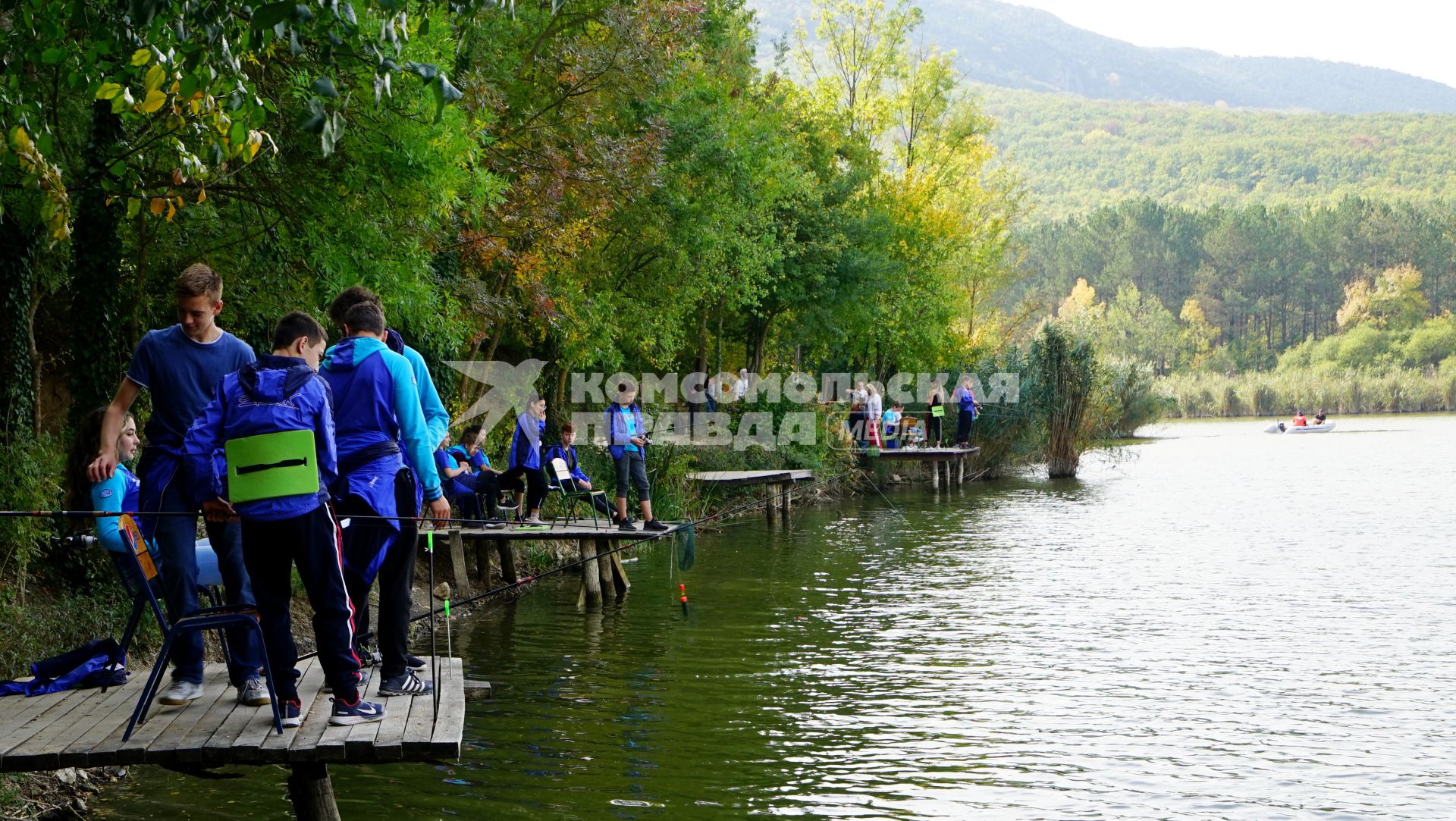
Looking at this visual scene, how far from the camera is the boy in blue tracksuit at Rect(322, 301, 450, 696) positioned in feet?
20.5

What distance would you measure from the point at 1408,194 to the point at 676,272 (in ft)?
413

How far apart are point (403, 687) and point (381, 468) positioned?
3.19ft

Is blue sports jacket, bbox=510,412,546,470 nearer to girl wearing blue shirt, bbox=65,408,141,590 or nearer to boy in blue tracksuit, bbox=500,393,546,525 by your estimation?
boy in blue tracksuit, bbox=500,393,546,525

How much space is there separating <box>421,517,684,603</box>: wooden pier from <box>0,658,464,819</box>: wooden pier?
21.5 feet

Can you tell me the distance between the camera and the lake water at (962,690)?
25.8ft

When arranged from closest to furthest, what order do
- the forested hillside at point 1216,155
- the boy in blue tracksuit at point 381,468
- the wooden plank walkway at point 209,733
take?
the wooden plank walkway at point 209,733, the boy in blue tracksuit at point 381,468, the forested hillside at point 1216,155

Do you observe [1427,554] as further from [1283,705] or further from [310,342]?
[310,342]

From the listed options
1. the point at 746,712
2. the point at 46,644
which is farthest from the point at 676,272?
the point at 46,644

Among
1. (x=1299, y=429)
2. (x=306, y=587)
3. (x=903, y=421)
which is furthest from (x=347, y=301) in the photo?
(x=1299, y=429)

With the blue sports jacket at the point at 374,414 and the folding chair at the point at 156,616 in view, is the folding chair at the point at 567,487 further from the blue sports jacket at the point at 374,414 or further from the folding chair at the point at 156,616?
the blue sports jacket at the point at 374,414

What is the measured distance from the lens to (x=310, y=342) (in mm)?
5855

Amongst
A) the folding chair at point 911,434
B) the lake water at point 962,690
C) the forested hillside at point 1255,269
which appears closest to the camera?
the lake water at point 962,690

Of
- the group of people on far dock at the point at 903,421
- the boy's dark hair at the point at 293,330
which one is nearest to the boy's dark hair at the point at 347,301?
the boy's dark hair at the point at 293,330

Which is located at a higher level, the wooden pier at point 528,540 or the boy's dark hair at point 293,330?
Answer: the boy's dark hair at point 293,330
